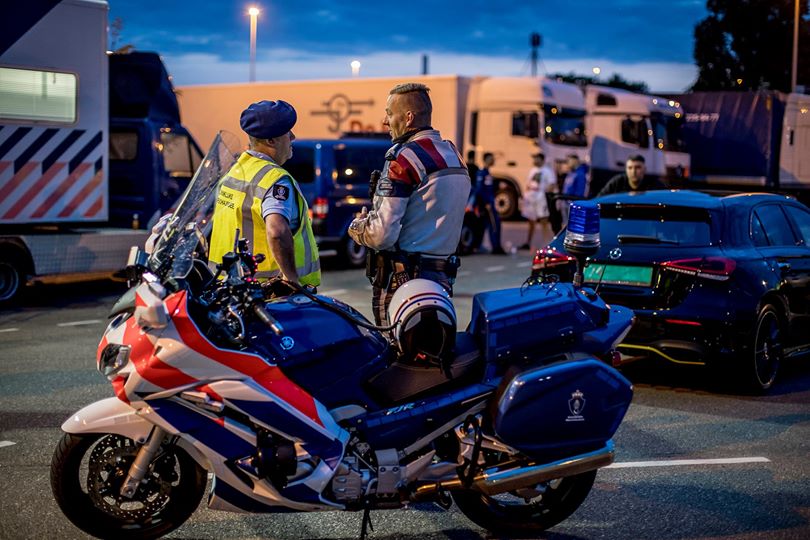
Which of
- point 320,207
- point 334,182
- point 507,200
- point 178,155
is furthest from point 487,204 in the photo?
point 507,200

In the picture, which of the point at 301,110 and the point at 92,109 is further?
the point at 301,110

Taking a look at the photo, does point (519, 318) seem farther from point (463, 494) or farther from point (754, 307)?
point (754, 307)

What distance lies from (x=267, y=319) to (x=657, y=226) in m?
4.71

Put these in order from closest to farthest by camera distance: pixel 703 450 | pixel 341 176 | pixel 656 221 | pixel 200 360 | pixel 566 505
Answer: pixel 200 360, pixel 566 505, pixel 703 450, pixel 656 221, pixel 341 176

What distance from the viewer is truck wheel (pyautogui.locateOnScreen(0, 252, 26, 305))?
39.1 ft

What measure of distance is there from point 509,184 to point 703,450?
20.4 meters

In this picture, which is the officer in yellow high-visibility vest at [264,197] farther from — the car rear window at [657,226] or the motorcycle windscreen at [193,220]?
the car rear window at [657,226]

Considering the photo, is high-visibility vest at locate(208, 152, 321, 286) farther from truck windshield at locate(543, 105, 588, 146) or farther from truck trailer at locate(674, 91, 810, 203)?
truck trailer at locate(674, 91, 810, 203)

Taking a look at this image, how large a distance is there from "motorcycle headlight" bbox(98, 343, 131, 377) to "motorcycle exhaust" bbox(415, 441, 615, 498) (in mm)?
1311

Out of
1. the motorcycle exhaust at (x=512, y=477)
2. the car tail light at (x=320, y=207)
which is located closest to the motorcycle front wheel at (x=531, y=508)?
the motorcycle exhaust at (x=512, y=477)

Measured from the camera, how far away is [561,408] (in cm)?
450

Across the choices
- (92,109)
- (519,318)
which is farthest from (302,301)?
(92,109)

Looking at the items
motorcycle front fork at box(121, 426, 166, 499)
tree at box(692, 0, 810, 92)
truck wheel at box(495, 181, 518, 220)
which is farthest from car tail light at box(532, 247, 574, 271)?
tree at box(692, 0, 810, 92)

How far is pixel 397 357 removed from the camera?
4.55 meters
